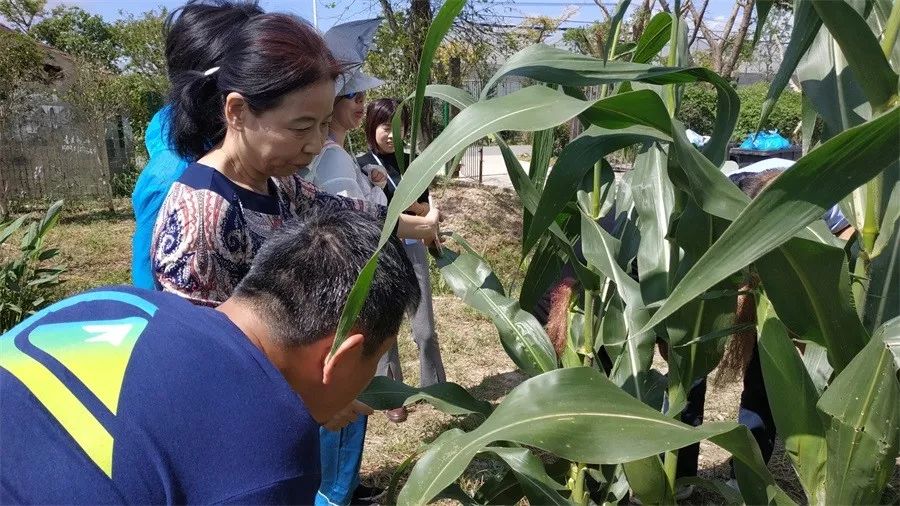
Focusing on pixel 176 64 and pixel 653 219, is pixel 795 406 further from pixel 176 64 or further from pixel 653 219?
pixel 176 64

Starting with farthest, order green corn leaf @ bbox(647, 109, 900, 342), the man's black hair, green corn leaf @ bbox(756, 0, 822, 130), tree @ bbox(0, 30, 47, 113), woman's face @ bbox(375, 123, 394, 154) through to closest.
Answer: tree @ bbox(0, 30, 47, 113) < woman's face @ bbox(375, 123, 394, 154) < the man's black hair < green corn leaf @ bbox(756, 0, 822, 130) < green corn leaf @ bbox(647, 109, 900, 342)

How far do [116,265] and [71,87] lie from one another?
4393 mm

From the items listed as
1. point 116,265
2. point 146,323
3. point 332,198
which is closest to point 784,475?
point 332,198

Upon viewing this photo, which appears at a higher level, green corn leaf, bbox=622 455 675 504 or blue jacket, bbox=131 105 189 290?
blue jacket, bbox=131 105 189 290

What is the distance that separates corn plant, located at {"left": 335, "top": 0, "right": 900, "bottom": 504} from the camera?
736mm

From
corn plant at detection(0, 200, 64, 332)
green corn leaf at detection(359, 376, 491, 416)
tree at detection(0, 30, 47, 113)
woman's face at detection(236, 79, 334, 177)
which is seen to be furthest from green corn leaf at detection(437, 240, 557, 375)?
tree at detection(0, 30, 47, 113)

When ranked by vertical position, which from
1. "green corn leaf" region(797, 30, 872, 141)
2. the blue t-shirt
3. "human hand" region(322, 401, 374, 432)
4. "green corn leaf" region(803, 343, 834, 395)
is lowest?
"human hand" region(322, 401, 374, 432)

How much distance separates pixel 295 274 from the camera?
98 cm

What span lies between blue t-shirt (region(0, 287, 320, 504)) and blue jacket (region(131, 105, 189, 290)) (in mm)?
839

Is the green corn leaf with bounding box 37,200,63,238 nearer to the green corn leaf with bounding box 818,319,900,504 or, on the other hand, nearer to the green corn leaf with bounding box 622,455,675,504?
the green corn leaf with bounding box 622,455,675,504

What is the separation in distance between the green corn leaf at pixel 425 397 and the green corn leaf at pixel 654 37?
722 millimetres

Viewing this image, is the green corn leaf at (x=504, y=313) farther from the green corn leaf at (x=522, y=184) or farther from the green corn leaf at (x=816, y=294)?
the green corn leaf at (x=816, y=294)

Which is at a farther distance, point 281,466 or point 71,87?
point 71,87

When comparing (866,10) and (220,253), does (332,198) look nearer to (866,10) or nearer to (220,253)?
(220,253)
